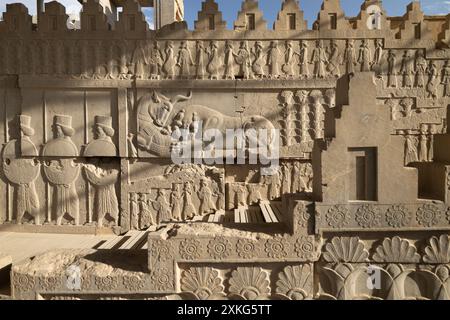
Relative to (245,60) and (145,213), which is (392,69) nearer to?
(245,60)

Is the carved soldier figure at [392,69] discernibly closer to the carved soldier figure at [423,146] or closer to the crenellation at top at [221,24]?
the crenellation at top at [221,24]

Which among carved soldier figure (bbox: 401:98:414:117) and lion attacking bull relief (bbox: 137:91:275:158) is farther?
carved soldier figure (bbox: 401:98:414:117)

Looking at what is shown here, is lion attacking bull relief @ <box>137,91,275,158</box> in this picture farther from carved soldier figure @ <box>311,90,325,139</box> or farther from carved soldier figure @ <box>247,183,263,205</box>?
carved soldier figure @ <box>247,183,263,205</box>

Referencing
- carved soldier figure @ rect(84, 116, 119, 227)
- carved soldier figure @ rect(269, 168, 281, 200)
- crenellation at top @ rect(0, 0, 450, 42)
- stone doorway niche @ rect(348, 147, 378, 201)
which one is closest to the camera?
stone doorway niche @ rect(348, 147, 378, 201)

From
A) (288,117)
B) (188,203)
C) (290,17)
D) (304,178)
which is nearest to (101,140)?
(188,203)

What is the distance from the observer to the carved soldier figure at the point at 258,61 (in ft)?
22.2

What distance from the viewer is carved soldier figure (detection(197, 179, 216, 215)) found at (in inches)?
268

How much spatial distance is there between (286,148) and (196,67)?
8.82 feet

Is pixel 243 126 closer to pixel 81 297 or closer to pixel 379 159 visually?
pixel 379 159

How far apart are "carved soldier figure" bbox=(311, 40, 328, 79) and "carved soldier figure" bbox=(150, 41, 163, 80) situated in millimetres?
3382

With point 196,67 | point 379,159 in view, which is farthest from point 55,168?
point 379,159

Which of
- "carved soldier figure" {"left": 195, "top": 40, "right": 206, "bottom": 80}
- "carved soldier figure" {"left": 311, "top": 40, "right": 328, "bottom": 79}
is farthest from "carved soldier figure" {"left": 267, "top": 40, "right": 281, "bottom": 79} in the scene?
"carved soldier figure" {"left": 195, "top": 40, "right": 206, "bottom": 80}

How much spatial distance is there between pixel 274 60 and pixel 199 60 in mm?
1655

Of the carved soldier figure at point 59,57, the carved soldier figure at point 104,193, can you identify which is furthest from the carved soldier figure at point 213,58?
the carved soldier figure at point 59,57
